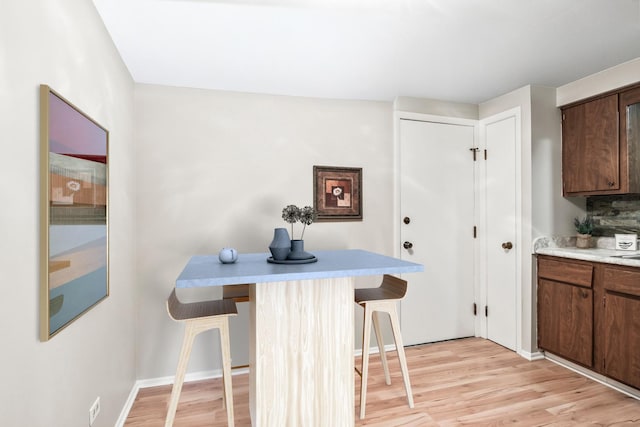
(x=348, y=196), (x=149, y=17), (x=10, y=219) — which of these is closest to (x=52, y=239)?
(x=10, y=219)

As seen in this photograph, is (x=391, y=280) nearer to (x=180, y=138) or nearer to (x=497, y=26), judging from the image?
(x=497, y=26)

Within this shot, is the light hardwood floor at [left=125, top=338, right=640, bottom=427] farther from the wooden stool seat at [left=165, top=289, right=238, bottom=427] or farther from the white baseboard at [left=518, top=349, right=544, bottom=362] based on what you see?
the wooden stool seat at [left=165, top=289, right=238, bottom=427]

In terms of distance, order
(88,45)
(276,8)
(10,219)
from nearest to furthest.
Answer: (10,219), (88,45), (276,8)

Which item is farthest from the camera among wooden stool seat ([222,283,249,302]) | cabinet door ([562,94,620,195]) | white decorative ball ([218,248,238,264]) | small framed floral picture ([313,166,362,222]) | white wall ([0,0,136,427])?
small framed floral picture ([313,166,362,222])

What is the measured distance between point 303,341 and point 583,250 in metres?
2.55

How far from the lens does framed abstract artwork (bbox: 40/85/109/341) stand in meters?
1.20

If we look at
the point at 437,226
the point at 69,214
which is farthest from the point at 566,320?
the point at 69,214

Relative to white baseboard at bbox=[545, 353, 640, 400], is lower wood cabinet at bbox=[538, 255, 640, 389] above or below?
above

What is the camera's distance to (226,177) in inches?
→ 113

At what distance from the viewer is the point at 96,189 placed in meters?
1.71

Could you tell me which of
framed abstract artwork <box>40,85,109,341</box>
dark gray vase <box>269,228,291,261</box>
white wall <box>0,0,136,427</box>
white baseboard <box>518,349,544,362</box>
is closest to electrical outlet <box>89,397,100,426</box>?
white wall <box>0,0,136,427</box>

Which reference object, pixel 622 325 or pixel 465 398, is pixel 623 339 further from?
pixel 465 398

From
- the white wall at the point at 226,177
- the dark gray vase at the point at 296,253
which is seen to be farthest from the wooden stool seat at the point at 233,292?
the dark gray vase at the point at 296,253

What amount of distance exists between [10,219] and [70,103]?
596 millimetres
